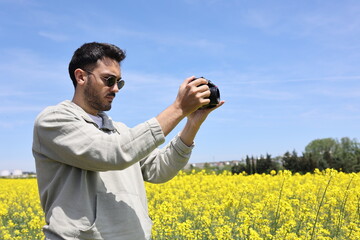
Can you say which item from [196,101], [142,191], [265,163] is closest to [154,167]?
[142,191]

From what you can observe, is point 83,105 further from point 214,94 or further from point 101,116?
point 214,94

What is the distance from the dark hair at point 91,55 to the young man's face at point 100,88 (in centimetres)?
3

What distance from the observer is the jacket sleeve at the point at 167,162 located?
1.91m

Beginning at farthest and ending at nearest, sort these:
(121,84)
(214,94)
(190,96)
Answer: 1. (121,84)
2. (214,94)
3. (190,96)

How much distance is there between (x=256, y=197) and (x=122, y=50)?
19.4 ft

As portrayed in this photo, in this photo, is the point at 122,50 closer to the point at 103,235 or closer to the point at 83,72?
the point at 83,72

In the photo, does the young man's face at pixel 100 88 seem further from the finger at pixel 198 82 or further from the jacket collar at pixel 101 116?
the finger at pixel 198 82

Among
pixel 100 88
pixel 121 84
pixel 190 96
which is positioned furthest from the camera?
pixel 121 84

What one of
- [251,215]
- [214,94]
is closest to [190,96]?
[214,94]

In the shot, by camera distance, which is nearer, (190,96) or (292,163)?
(190,96)

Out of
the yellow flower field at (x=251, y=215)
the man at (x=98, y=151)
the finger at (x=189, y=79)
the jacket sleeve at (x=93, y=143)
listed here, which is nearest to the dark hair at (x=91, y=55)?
the man at (x=98, y=151)

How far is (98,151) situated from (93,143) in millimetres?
38

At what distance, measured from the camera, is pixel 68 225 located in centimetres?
156

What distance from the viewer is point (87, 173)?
167cm
